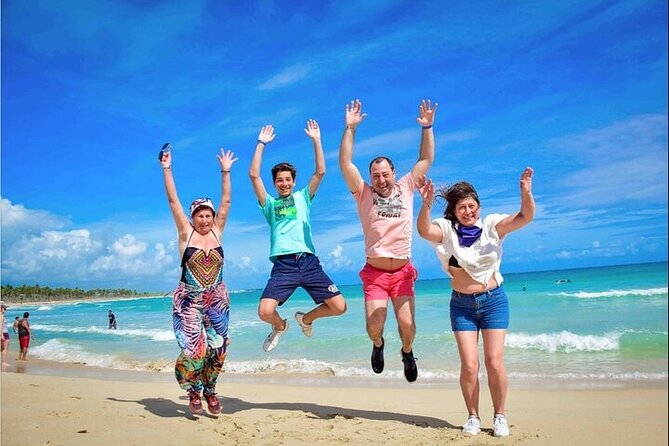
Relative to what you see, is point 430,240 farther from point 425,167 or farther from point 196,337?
point 196,337

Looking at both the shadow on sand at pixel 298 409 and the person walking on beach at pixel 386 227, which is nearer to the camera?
the person walking on beach at pixel 386 227

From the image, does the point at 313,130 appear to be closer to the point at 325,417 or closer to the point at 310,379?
the point at 325,417

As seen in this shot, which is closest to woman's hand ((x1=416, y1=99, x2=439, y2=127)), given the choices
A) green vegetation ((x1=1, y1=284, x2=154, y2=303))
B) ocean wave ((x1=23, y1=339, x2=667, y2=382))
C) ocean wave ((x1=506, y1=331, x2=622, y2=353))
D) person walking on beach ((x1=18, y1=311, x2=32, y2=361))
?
ocean wave ((x1=23, y1=339, x2=667, y2=382))

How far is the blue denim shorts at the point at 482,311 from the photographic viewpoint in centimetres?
496

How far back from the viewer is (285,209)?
20.1ft

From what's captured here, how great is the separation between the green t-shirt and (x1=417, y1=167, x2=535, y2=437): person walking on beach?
1621mm

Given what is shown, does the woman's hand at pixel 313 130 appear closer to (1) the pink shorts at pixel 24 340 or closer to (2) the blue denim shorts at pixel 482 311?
(2) the blue denim shorts at pixel 482 311

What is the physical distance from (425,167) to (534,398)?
3783mm

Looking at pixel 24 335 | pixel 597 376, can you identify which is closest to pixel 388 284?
pixel 597 376

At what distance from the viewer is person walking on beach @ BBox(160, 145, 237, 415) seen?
18.8ft

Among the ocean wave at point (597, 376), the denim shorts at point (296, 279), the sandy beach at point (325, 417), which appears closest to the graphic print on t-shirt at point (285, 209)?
the denim shorts at point (296, 279)

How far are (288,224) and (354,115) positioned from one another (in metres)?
1.46

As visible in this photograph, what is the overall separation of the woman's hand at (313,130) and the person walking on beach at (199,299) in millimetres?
1208

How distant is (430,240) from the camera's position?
16.9ft
